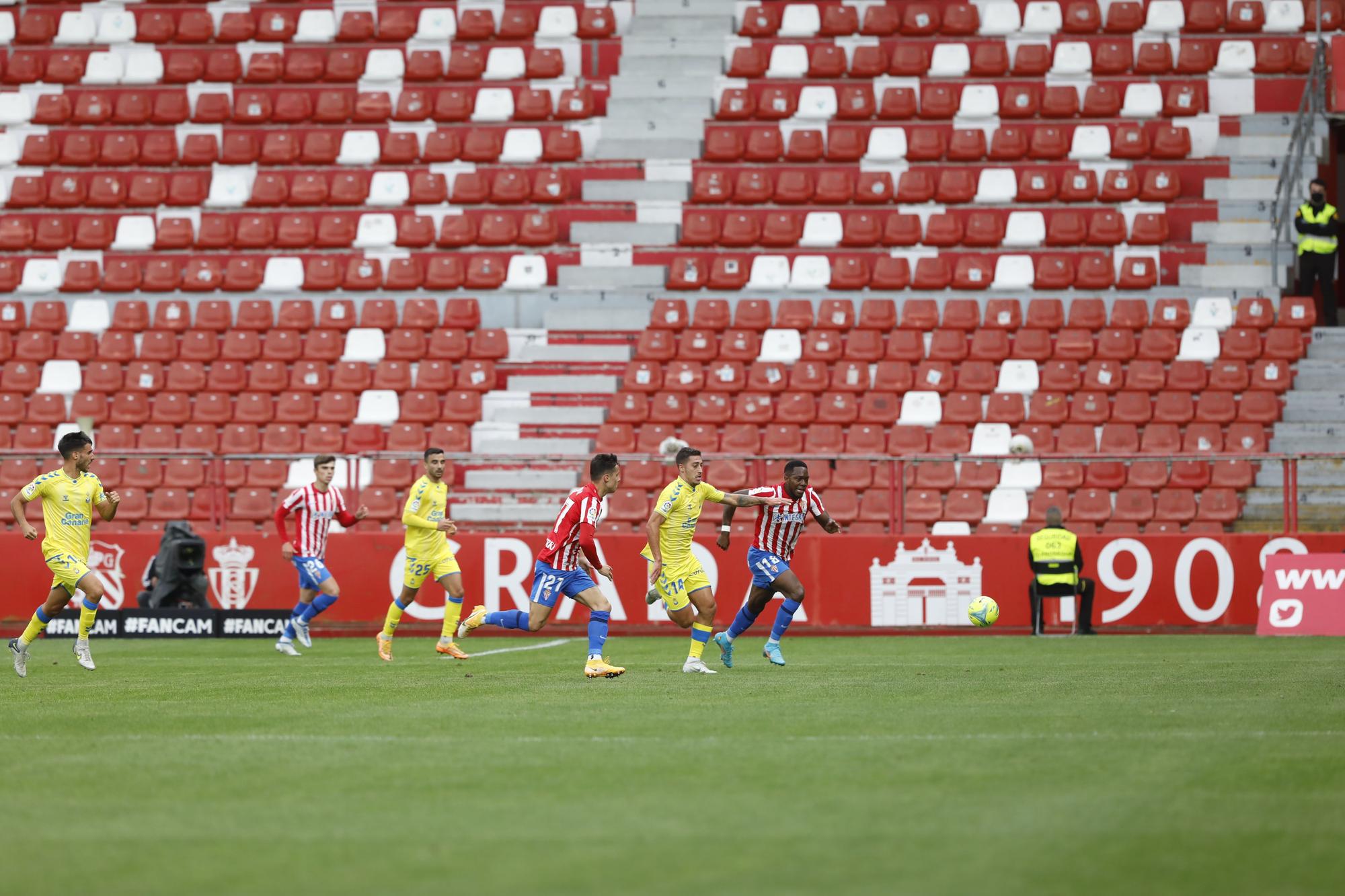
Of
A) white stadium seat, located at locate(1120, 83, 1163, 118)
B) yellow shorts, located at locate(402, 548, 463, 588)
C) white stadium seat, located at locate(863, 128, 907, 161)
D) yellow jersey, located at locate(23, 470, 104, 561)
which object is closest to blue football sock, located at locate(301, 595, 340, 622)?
yellow shorts, located at locate(402, 548, 463, 588)

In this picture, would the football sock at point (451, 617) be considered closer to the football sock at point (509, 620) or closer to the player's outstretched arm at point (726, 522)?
the football sock at point (509, 620)

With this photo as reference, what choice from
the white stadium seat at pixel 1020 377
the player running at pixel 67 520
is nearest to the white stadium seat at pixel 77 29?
the white stadium seat at pixel 1020 377

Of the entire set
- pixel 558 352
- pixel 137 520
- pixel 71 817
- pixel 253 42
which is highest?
pixel 253 42

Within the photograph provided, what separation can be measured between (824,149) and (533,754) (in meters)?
22.3

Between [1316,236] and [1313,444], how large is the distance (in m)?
3.99

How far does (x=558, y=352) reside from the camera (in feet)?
92.1

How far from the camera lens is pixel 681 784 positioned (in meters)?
8.47

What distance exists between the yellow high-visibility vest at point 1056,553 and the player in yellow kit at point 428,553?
7.58m

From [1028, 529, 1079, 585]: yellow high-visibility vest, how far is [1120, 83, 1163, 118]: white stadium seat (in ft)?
39.7

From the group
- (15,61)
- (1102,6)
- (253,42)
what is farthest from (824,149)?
(15,61)

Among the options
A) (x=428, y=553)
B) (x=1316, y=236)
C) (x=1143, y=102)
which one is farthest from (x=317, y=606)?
(x=1143, y=102)

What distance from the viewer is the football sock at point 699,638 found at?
1509 cm

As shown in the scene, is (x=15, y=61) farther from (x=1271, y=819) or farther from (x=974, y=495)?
(x=1271, y=819)

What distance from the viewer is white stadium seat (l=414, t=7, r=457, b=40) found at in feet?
109
